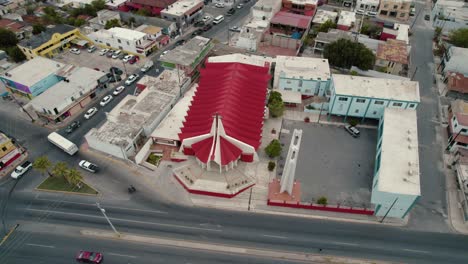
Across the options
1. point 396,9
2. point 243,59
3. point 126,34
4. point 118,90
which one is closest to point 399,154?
point 243,59

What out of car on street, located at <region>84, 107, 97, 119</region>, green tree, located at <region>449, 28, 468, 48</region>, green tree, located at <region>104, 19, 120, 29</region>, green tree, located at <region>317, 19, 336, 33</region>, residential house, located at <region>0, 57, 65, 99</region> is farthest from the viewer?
green tree, located at <region>104, 19, 120, 29</region>

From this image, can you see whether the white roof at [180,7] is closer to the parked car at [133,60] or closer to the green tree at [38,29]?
the parked car at [133,60]

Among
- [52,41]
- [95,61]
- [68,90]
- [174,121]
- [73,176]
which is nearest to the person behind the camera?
[73,176]

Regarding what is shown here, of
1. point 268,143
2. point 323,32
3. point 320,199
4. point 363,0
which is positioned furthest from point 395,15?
point 320,199

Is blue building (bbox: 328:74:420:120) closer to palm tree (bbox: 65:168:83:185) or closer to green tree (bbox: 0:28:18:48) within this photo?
palm tree (bbox: 65:168:83:185)

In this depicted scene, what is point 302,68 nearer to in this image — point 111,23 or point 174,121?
point 174,121

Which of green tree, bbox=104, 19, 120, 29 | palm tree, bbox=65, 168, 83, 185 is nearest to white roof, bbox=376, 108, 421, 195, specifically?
palm tree, bbox=65, 168, 83, 185
